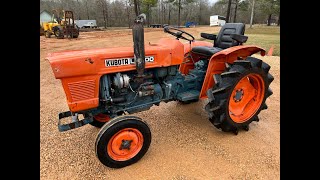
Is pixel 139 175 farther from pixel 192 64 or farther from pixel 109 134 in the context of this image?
pixel 192 64

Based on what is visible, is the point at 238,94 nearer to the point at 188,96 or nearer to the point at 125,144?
the point at 188,96

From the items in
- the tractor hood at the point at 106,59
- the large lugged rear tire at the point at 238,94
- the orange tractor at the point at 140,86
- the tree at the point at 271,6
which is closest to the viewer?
the tractor hood at the point at 106,59

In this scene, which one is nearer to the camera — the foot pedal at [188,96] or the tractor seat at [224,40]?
the foot pedal at [188,96]

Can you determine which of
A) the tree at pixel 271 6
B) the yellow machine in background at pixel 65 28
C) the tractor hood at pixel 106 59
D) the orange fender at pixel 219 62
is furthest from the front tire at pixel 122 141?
the tree at pixel 271 6

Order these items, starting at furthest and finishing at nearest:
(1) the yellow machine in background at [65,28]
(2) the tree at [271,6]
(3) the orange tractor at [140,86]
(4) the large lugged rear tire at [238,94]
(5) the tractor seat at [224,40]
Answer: (2) the tree at [271,6], (1) the yellow machine in background at [65,28], (5) the tractor seat at [224,40], (4) the large lugged rear tire at [238,94], (3) the orange tractor at [140,86]

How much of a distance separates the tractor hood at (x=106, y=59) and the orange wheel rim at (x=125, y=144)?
2.18ft

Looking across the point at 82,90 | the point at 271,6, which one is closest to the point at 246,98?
the point at 82,90

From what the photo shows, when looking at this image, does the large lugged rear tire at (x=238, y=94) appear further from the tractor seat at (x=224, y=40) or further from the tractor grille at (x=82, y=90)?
the tractor grille at (x=82, y=90)

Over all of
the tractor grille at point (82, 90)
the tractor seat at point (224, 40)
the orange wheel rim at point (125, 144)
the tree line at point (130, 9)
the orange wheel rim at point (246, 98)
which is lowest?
the orange wheel rim at point (125, 144)

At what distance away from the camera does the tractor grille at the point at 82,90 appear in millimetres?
2232

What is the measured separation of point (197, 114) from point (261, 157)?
1246 mm

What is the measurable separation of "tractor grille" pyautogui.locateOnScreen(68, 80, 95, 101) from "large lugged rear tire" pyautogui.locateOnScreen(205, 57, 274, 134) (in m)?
1.37

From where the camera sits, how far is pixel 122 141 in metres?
2.30

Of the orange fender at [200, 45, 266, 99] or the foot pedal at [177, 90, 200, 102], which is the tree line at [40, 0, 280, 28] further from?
the foot pedal at [177, 90, 200, 102]
